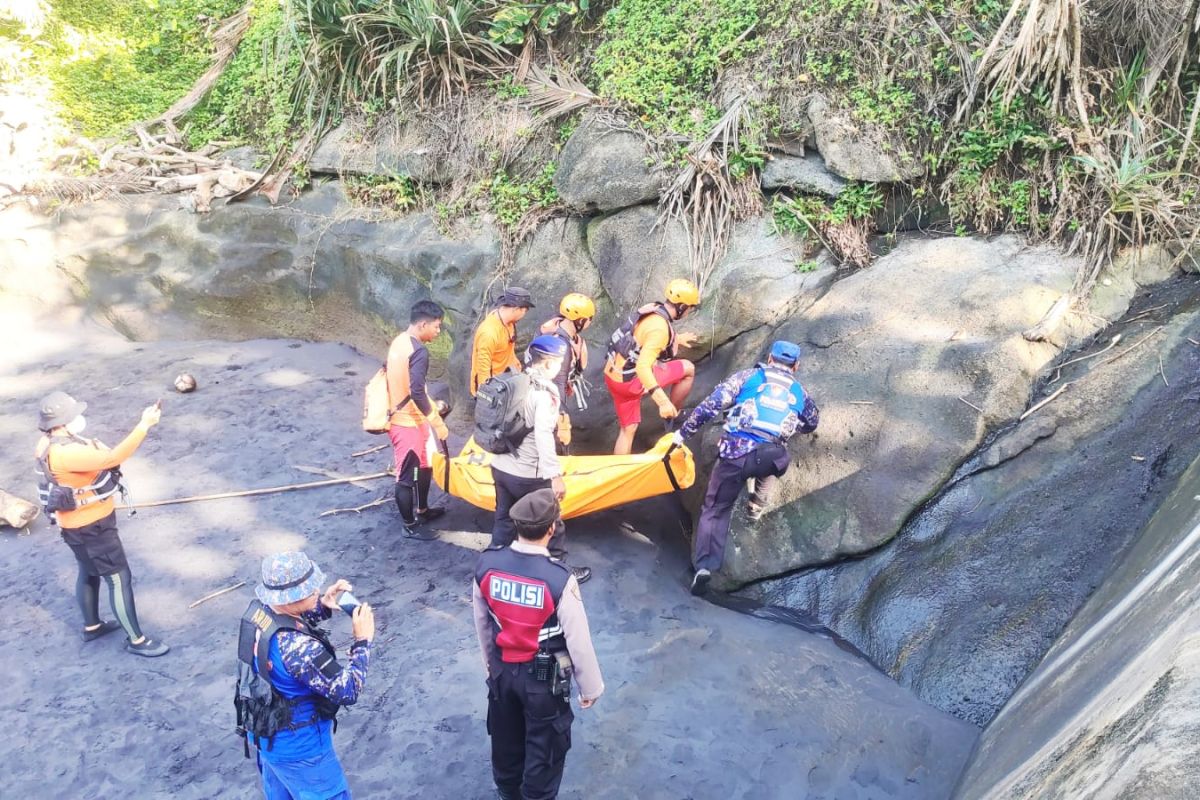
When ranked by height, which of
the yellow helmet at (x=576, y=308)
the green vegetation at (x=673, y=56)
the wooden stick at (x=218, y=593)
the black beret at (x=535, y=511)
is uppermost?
the green vegetation at (x=673, y=56)

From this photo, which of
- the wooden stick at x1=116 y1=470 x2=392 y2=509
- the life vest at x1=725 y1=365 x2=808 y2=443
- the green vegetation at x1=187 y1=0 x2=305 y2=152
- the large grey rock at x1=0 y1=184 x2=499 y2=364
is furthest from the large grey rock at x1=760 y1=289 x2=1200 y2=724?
the green vegetation at x1=187 y1=0 x2=305 y2=152

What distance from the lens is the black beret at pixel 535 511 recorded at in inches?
136

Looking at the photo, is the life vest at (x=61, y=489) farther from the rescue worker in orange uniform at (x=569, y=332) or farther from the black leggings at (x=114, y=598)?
the rescue worker in orange uniform at (x=569, y=332)

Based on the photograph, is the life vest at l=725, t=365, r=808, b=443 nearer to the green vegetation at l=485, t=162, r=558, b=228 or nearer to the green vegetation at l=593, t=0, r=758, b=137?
the green vegetation at l=593, t=0, r=758, b=137

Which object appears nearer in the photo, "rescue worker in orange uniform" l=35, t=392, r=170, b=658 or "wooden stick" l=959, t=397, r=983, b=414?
"rescue worker in orange uniform" l=35, t=392, r=170, b=658

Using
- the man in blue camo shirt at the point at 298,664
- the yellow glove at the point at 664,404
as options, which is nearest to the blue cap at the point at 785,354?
the yellow glove at the point at 664,404

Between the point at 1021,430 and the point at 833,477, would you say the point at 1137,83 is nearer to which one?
the point at 1021,430

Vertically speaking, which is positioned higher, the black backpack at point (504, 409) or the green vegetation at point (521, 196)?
the green vegetation at point (521, 196)

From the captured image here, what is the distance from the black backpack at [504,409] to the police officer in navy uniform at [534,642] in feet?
4.69

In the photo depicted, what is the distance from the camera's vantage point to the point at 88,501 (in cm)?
496

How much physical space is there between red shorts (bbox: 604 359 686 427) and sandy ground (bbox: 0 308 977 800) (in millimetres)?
792

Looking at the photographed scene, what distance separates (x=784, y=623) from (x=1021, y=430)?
196 centimetres

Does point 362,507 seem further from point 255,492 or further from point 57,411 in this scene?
point 57,411

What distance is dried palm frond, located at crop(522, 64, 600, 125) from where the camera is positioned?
8.40m
